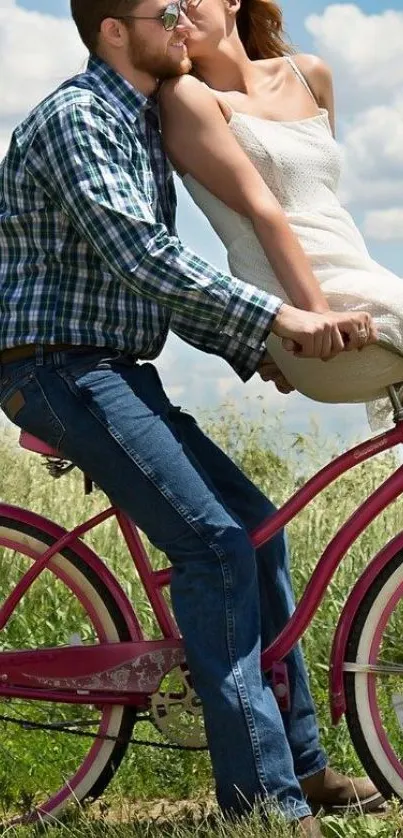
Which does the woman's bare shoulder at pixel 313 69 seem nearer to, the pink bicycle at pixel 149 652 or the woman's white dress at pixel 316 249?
the woman's white dress at pixel 316 249

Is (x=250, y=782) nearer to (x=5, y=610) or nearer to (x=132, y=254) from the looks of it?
(x=5, y=610)

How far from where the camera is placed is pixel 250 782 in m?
3.91

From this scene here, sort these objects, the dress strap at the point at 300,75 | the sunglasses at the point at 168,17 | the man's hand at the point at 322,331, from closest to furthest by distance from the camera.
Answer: the man's hand at the point at 322,331 < the sunglasses at the point at 168,17 < the dress strap at the point at 300,75

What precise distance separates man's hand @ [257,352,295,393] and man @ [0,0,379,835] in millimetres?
156

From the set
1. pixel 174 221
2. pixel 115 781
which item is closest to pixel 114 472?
pixel 174 221

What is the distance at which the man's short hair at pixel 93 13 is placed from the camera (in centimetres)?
383

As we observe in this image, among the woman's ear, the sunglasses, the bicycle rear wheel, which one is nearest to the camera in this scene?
the sunglasses

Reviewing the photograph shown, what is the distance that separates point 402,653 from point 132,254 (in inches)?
90.2

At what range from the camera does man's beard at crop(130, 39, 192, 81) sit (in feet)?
12.6

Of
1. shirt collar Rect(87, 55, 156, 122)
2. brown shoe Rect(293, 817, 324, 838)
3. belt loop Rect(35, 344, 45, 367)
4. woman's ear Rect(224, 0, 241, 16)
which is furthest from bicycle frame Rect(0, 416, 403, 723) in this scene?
woman's ear Rect(224, 0, 241, 16)

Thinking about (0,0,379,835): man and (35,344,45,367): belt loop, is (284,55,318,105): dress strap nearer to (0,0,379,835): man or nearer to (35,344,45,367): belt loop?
(0,0,379,835): man

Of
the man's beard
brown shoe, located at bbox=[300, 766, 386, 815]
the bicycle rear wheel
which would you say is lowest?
brown shoe, located at bbox=[300, 766, 386, 815]

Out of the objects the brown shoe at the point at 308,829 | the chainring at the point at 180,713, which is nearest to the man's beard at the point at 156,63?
the chainring at the point at 180,713

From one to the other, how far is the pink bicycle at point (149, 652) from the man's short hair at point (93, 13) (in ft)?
3.45
